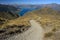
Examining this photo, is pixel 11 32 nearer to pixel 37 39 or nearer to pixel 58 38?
pixel 37 39

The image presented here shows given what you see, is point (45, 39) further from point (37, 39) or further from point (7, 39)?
point (7, 39)

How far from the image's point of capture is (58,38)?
25.0m

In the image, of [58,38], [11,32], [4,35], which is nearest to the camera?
[58,38]

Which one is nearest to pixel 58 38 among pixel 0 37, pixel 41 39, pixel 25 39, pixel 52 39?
pixel 52 39

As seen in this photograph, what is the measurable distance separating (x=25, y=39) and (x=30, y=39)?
2.35 feet

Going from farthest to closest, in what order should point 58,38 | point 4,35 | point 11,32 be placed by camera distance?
point 11,32, point 4,35, point 58,38

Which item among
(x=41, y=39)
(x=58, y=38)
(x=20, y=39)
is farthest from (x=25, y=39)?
(x=58, y=38)

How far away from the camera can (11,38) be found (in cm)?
Result: 2573

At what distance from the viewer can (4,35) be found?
27.6 m

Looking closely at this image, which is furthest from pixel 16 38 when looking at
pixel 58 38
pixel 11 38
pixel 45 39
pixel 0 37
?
pixel 58 38

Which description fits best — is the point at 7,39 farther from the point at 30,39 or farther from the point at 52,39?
the point at 52,39

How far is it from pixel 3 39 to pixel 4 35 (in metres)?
2.50

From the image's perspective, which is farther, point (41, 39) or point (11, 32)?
point (11, 32)

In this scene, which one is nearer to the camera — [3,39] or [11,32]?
[3,39]
